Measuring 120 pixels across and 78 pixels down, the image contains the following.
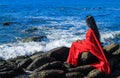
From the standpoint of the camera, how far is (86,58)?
1162 cm

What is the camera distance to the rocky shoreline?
Answer: 10.8 m

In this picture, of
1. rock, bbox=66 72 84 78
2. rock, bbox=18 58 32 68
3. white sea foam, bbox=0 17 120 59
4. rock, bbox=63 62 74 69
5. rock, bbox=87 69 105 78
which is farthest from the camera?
white sea foam, bbox=0 17 120 59

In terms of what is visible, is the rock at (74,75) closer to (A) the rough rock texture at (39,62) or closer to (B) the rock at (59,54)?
(A) the rough rock texture at (39,62)

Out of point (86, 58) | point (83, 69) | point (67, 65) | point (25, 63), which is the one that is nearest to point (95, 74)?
point (83, 69)

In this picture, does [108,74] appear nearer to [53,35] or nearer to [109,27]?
[53,35]

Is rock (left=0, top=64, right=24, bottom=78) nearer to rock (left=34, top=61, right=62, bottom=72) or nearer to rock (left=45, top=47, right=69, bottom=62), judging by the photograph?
rock (left=34, top=61, right=62, bottom=72)

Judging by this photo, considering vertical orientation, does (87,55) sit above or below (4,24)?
above

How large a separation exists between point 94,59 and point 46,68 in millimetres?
1691

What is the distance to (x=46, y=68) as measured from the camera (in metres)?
11.2

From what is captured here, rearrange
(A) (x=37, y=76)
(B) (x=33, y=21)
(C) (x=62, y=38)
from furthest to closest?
(B) (x=33, y=21) → (C) (x=62, y=38) → (A) (x=37, y=76)

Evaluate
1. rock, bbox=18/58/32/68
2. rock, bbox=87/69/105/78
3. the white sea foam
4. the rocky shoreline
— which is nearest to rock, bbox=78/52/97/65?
the rocky shoreline

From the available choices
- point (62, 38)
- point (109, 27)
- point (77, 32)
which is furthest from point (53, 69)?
point (109, 27)

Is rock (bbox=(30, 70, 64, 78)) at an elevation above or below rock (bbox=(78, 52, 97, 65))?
below

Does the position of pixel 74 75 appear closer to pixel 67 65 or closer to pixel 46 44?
pixel 67 65
